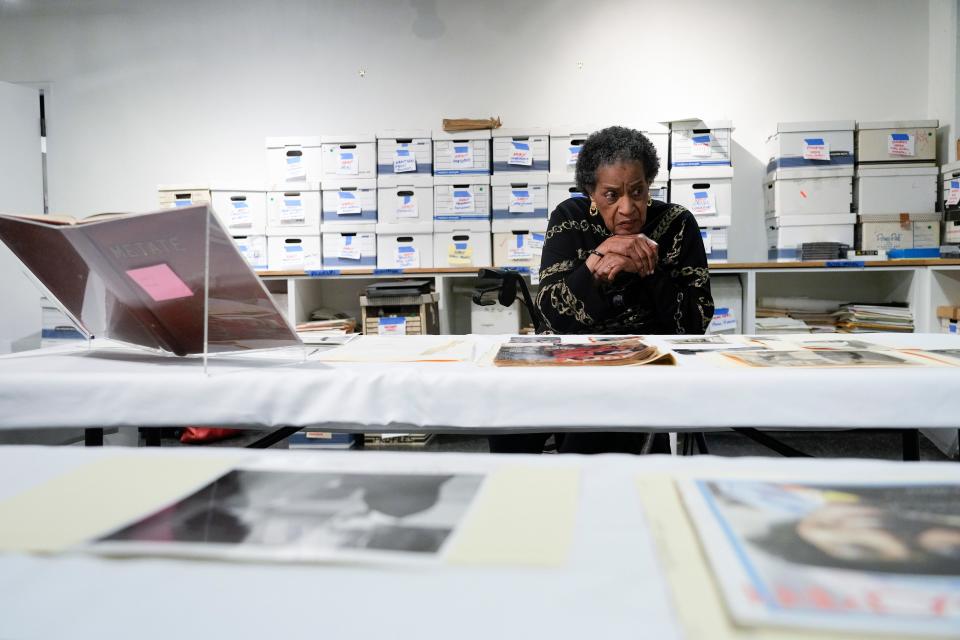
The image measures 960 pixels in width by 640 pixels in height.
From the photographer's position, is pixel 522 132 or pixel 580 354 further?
pixel 522 132

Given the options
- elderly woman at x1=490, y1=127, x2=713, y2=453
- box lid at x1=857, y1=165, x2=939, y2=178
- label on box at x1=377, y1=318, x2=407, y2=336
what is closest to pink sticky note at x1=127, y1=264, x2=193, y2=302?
elderly woman at x1=490, y1=127, x2=713, y2=453

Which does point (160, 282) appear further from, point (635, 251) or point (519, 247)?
point (519, 247)

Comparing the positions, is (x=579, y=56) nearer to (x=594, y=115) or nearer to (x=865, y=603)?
(x=594, y=115)

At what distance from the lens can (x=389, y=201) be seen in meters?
3.15

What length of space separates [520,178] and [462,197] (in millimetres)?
306

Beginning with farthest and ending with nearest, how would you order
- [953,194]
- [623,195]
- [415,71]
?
[415,71], [953,194], [623,195]

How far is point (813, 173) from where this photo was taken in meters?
2.99

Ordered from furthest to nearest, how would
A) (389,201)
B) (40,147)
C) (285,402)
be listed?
(40,147) < (389,201) < (285,402)

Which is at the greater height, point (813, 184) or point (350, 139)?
point (350, 139)

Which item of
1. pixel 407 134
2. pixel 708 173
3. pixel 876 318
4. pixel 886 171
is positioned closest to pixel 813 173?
pixel 886 171

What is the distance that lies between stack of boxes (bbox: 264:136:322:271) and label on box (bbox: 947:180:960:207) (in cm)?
305

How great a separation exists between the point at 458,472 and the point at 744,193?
11.2ft

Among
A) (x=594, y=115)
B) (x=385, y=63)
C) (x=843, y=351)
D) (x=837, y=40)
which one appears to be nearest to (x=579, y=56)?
(x=594, y=115)

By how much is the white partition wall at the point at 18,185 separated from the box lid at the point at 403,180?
2257 mm
